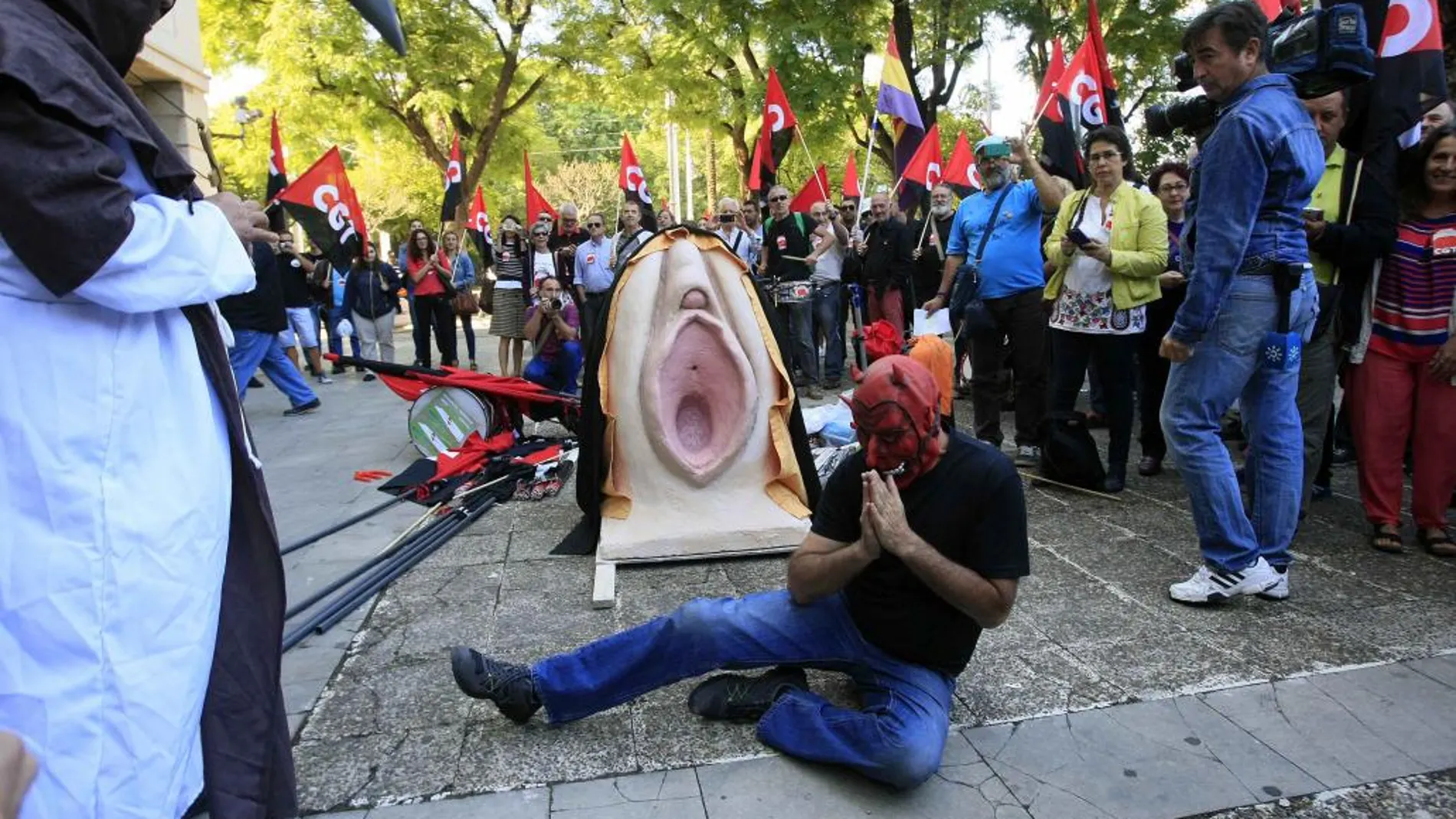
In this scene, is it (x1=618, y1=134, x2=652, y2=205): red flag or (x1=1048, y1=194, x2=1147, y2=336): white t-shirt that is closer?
(x1=1048, y1=194, x2=1147, y2=336): white t-shirt

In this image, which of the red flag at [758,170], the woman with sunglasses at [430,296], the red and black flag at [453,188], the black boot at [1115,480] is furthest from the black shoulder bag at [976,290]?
the red and black flag at [453,188]

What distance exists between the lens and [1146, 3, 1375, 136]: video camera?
3160 millimetres

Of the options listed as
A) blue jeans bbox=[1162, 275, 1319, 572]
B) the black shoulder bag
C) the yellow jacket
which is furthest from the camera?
the black shoulder bag

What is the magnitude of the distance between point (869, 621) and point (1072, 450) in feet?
9.54

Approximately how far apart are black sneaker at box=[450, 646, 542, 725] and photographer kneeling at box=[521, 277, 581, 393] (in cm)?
438

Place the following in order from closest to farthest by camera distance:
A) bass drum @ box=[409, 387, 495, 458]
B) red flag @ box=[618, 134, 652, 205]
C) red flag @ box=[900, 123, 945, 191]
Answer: bass drum @ box=[409, 387, 495, 458] < red flag @ box=[900, 123, 945, 191] < red flag @ box=[618, 134, 652, 205]

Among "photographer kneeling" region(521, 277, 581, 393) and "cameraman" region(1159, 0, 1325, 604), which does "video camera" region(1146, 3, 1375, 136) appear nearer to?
"cameraman" region(1159, 0, 1325, 604)

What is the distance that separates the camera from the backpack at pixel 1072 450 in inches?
189

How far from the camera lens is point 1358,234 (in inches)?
152

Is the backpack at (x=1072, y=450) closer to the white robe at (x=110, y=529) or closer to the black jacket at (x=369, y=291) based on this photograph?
the white robe at (x=110, y=529)

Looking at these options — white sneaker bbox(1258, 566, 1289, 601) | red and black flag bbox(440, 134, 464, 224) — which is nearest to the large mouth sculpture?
white sneaker bbox(1258, 566, 1289, 601)

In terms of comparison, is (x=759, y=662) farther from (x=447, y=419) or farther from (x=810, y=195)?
(x=810, y=195)

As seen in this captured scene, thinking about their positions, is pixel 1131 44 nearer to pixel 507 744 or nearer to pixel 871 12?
pixel 871 12

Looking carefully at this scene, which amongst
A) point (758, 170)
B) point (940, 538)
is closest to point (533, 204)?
point (758, 170)
